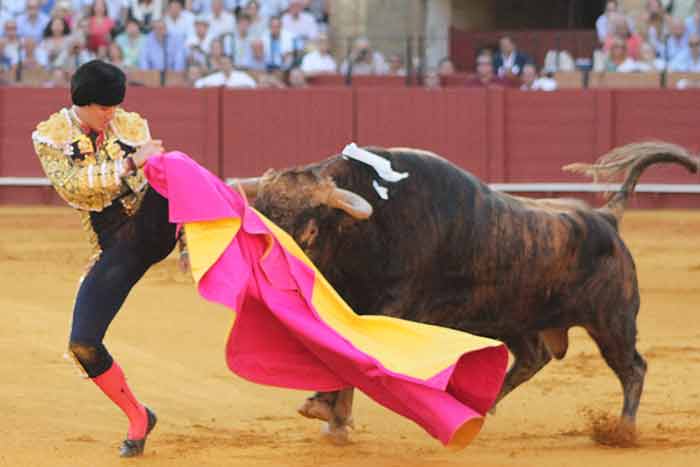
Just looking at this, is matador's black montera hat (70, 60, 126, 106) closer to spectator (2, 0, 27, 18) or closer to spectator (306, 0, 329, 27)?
spectator (2, 0, 27, 18)

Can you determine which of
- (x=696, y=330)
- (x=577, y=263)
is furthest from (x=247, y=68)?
(x=577, y=263)

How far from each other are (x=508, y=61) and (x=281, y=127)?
241 cm

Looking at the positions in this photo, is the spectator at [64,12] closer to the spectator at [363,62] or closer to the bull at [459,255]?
the spectator at [363,62]

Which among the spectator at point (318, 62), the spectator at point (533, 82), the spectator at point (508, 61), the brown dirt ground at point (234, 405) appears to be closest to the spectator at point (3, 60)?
the spectator at point (318, 62)

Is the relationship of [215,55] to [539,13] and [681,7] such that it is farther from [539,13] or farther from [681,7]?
[539,13]

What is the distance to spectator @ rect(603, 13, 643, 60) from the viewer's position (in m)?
15.6

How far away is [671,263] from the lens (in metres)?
12.1

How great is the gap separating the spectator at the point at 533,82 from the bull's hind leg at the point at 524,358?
8.81m

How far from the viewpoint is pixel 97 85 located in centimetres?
502

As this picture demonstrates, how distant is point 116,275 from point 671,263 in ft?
24.9

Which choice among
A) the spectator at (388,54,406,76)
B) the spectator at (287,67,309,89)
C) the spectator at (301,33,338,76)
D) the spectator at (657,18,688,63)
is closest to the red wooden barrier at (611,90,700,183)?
the spectator at (657,18,688,63)

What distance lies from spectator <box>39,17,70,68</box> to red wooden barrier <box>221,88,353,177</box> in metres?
1.77

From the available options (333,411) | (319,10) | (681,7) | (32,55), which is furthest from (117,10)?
(333,411)

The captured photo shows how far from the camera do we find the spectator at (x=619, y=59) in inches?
610
